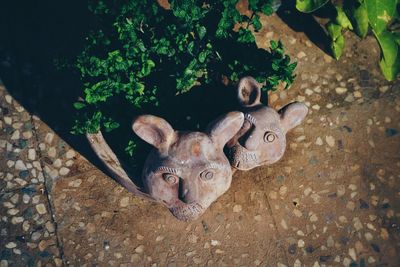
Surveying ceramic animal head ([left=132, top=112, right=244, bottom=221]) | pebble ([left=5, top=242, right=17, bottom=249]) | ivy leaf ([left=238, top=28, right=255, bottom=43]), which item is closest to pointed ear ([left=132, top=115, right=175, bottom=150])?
ceramic animal head ([left=132, top=112, right=244, bottom=221])

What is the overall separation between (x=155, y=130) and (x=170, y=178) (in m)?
0.36

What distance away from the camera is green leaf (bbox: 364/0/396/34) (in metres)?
3.71

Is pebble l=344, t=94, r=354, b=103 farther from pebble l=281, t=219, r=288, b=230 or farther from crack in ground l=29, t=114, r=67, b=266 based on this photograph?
crack in ground l=29, t=114, r=67, b=266

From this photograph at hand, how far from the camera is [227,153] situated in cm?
348

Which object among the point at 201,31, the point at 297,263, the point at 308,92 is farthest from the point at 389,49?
the point at 297,263

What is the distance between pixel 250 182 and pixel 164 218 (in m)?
0.88

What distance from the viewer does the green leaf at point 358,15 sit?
13.1 ft

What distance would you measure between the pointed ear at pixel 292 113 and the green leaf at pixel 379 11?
113cm

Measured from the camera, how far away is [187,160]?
297 centimetres

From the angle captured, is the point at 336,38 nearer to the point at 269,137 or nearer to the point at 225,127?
the point at 269,137

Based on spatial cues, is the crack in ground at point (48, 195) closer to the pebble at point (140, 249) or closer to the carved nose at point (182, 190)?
the pebble at point (140, 249)

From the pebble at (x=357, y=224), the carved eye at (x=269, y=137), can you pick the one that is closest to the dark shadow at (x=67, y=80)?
the carved eye at (x=269, y=137)

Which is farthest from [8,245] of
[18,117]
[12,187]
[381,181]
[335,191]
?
[381,181]

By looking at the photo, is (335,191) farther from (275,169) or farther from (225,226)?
(225,226)
